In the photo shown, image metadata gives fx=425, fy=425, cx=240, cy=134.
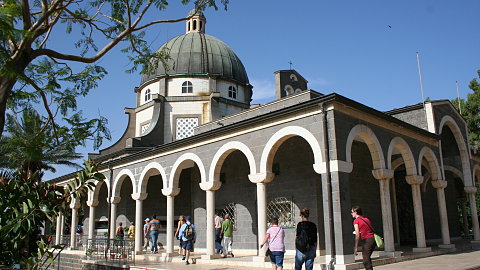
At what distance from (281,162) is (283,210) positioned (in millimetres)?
1721

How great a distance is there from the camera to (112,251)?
14.5m

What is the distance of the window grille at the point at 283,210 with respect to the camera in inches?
573

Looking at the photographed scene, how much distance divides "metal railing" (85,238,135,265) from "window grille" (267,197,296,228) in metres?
4.98

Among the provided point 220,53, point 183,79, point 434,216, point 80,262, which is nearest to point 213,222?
point 80,262

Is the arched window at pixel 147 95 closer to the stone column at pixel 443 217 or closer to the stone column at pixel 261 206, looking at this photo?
the stone column at pixel 261 206

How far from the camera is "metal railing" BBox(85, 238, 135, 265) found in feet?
45.8

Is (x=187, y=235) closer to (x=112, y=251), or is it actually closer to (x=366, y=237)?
(x=112, y=251)

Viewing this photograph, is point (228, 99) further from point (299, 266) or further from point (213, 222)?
point (299, 266)

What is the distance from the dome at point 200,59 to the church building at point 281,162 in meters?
0.08

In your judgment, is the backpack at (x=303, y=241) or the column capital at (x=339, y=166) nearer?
the backpack at (x=303, y=241)

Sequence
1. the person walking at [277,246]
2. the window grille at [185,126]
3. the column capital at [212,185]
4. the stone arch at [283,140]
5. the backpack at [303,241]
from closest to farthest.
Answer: the backpack at [303,241]
the person walking at [277,246]
the stone arch at [283,140]
the column capital at [212,185]
the window grille at [185,126]

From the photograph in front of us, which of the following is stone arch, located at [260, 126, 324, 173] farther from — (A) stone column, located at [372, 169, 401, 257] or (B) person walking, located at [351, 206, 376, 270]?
(B) person walking, located at [351, 206, 376, 270]

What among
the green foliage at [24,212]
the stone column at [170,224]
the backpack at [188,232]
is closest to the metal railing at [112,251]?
the stone column at [170,224]

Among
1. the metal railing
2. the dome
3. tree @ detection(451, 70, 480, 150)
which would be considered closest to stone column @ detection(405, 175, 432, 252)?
the metal railing
